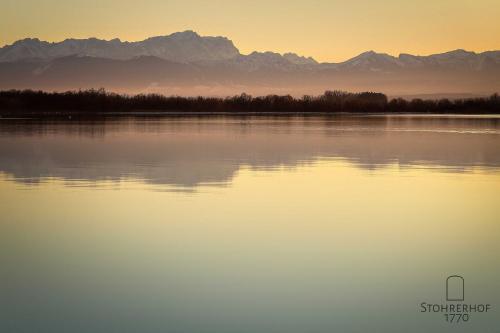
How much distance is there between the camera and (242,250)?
9742 millimetres

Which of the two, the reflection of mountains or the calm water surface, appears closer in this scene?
the calm water surface

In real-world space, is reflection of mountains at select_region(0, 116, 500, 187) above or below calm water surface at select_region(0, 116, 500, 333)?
above

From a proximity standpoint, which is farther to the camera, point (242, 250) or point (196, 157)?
point (196, 157)

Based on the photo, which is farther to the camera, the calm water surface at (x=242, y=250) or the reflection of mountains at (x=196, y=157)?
the reflection of mountains at (x=196, y=157)

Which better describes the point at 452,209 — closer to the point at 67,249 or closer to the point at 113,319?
the point at 67,249

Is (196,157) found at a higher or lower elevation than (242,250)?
higher

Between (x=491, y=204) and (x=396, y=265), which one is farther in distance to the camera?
(x=491, y=204)

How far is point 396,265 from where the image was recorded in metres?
9.04

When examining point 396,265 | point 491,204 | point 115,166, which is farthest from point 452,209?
point 115,166

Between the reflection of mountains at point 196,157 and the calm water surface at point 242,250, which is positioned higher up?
the reflection of mountains at point 196,157

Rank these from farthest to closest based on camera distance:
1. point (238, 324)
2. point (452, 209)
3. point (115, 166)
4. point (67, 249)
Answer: point (115, 166) → point (452, 209) → point (67, 249) → point (238, 324)

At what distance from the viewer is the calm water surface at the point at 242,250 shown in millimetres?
7121

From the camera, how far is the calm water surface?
7.12 metres

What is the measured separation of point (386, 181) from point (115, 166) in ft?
28.7
